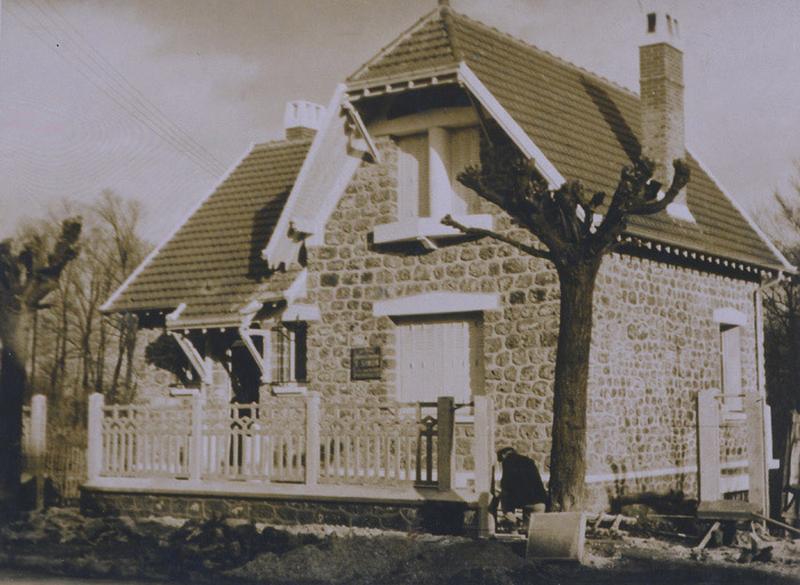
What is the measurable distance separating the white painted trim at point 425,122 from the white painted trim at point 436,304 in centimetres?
250

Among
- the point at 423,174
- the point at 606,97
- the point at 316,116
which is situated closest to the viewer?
the point at 423,174

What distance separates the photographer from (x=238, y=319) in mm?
18984

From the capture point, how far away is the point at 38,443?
17953mm

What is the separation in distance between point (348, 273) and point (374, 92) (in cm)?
284

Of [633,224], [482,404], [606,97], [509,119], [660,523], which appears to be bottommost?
[660,523]

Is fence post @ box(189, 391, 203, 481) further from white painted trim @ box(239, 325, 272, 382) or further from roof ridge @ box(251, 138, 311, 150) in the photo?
roof ridge @ box(251, 138, 311, 150)

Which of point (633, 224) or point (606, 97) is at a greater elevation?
point (606, 97)

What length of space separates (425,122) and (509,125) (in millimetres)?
1781

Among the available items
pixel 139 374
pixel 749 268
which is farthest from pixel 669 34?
A: pixel 139 374

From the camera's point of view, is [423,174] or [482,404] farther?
[423,174]

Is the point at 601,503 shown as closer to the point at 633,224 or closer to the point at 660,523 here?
the point at 660,523

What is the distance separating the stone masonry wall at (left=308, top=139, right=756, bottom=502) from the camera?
16312mm

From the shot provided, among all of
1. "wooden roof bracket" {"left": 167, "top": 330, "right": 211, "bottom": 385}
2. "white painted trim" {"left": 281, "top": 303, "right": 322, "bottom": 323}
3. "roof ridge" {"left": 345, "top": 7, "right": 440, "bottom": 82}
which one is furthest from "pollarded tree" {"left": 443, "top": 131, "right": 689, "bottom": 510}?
"wooden roof bracket" {"left": 167, "top": 330, "right": 211, "bottom": 385}

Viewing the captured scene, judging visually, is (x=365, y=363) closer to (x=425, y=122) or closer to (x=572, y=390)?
(x=425, y=122)
